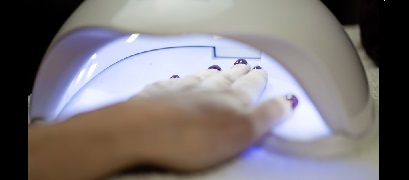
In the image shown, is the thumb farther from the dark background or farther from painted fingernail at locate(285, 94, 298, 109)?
the dark background

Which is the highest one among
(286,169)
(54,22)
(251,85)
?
(54,22)

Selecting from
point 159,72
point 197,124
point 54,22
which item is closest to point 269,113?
point 197,124

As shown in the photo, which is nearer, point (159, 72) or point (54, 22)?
point (159, 72)

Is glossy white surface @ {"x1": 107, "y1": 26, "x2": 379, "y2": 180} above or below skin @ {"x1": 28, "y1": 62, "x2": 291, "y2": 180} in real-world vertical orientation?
below

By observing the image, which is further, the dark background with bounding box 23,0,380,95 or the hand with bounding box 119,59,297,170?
the dark background with bounding box 23,0,380,95

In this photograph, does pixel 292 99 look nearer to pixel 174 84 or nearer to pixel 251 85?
pixel 251 85

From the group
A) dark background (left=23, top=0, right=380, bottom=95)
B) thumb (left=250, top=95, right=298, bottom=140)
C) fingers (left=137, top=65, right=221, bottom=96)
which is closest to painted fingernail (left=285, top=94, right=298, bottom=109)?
thumb (left=250, top=95, right=298, bottom=140)
